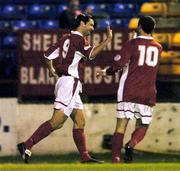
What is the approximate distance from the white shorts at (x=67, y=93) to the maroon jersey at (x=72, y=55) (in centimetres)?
7

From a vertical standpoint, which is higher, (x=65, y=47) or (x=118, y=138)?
(x=65, y=47)

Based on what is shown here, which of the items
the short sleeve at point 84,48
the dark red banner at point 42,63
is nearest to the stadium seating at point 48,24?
the dark red banner at point 42,63

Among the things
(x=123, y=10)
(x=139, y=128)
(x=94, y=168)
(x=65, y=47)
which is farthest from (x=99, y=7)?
(x=94, y=168)

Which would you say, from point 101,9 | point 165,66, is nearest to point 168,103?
point 165,66

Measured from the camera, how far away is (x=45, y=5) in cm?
1703

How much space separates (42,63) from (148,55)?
9.19 feet

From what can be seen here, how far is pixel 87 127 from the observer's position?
1226 cm

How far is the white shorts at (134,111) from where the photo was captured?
9.81 m

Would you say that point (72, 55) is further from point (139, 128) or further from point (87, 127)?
point (87, 127)

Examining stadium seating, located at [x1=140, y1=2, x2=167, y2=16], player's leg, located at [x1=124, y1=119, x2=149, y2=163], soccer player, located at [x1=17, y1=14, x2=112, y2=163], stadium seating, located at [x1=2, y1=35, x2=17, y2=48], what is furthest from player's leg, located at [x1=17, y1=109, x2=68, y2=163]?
stadium seating, located at [x1=140, y1=2, x2=167, y2=16]

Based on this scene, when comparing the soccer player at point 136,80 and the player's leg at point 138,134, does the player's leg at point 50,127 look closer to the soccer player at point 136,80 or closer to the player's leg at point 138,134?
the soccer player at point 136,80

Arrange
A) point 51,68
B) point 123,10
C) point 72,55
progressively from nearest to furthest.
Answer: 1. point 72,55
2. point 51,68
3. point 123,10

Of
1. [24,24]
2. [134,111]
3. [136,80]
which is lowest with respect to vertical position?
[134,111]

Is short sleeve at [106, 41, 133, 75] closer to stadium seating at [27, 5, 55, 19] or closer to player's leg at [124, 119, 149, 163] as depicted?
player's leg at [124, 119, 149, 163]
